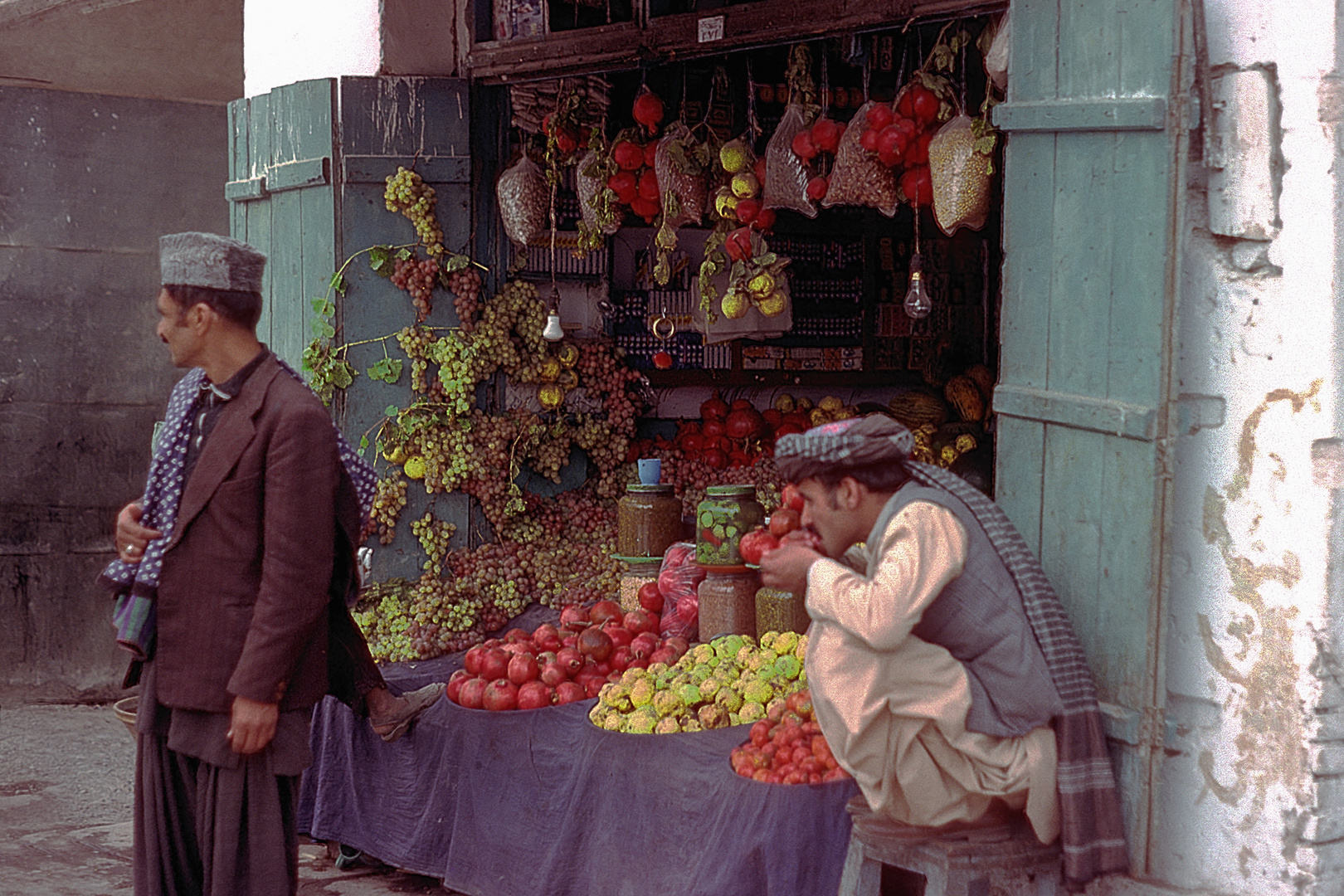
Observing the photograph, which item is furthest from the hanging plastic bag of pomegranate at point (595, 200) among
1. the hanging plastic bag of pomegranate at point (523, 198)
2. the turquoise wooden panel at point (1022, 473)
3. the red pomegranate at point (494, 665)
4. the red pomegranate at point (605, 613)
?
the turquoise wooden panel at point (1022, 473)

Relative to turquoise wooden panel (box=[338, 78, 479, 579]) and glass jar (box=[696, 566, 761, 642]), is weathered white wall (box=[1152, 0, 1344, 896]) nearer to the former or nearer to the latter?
glass jar (box=[696, 566, 761, 642])

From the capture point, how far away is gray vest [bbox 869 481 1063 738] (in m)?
2.83

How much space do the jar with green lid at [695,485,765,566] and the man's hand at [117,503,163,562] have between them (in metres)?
1.77

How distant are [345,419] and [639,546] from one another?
1542 millimetres

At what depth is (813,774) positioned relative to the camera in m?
3.35

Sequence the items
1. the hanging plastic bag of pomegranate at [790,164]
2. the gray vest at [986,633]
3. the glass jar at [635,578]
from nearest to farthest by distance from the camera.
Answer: the gray vest at [986,633]
the glass jar at [635,578]
the hanging plastic bag of pomegranate at [790,164]

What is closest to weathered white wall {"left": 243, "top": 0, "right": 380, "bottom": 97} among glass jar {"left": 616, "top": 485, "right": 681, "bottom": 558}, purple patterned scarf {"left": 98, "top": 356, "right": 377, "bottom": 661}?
glass jar {"left": 616, "top": 485, "right": 681, "bottom": 558}

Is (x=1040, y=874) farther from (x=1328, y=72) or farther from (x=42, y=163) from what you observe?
(x=42, y=163)

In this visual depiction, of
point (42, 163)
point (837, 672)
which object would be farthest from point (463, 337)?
point (837, 672)

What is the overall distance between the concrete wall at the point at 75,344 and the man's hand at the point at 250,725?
182 inches

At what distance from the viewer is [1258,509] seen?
302 centimetres

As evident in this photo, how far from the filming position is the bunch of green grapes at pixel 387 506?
18.8ft

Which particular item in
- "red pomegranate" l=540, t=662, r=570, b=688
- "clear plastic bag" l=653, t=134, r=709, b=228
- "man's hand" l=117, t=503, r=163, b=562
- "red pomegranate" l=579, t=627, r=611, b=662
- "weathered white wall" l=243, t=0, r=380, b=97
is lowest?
"red pomegranate" l=540, t=662, r=570, b=688

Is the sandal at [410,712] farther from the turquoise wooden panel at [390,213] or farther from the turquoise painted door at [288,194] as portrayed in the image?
the turquoise painted door at [288,194]
